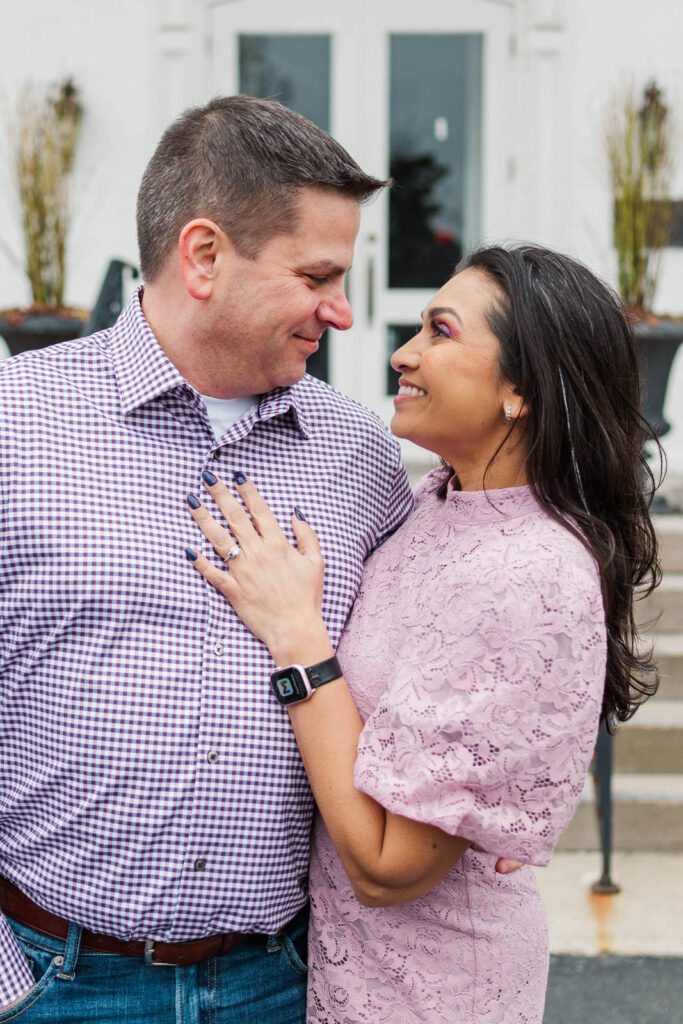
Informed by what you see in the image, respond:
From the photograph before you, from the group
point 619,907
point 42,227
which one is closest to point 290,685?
point 619,907

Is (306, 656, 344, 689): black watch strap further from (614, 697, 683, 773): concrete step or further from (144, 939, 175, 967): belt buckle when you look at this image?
(614, 697, 683, 773): concrete step

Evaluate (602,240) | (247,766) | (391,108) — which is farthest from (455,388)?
(391,108)

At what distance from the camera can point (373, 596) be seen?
6.08 ft

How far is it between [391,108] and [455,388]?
5.42 metres

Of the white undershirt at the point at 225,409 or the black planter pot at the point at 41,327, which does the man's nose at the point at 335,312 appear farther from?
the black planter pot at the point at 41,327

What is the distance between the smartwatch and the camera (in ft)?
5.45

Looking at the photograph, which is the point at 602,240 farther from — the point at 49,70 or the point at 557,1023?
the point at 557,1023

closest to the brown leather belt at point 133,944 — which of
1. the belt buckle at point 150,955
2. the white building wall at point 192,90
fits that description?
the belt buckle at point 150,955

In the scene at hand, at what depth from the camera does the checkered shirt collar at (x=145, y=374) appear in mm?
1754

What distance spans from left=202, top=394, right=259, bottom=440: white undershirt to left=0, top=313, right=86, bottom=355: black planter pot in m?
3.98

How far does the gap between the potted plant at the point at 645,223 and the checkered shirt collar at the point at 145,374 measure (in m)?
4.16

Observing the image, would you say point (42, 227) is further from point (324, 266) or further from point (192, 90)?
point (324, 266)

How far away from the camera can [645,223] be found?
19.2 ft

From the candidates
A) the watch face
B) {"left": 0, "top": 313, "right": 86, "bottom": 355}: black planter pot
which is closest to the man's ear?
the watch face
